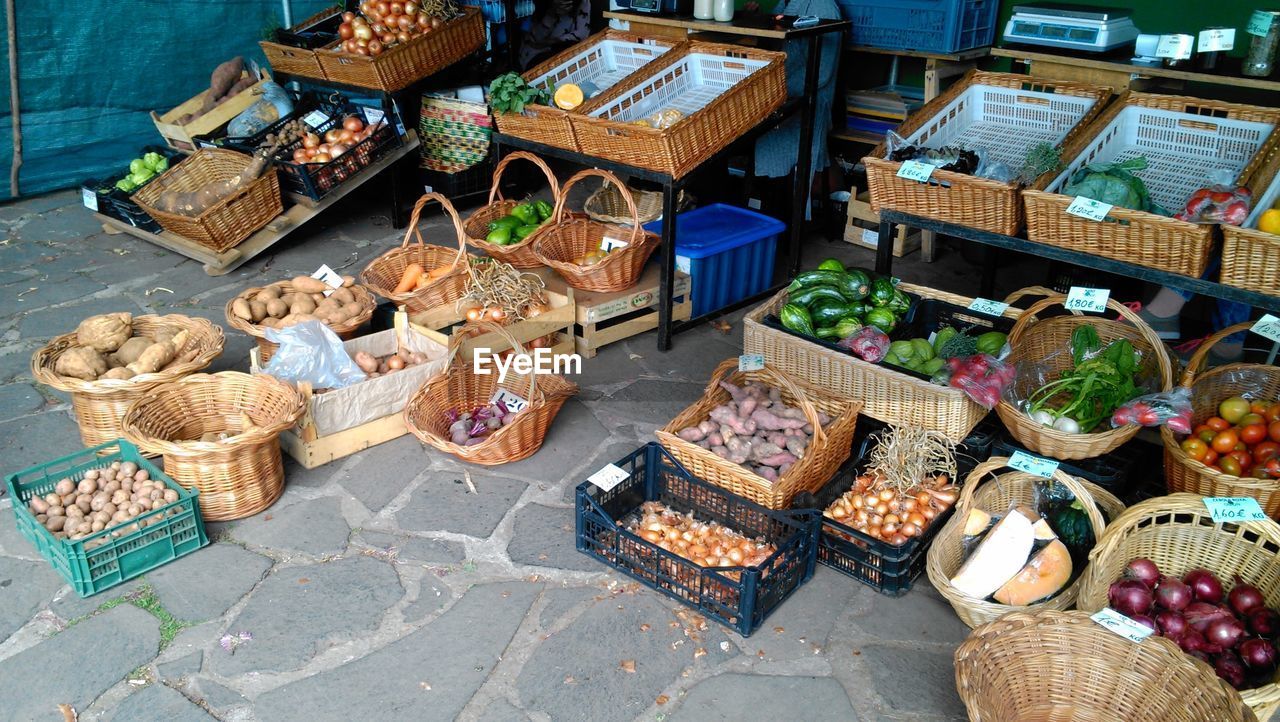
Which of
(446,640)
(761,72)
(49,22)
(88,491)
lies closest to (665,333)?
(761,72)

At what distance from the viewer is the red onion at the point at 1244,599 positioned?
9.97 feet

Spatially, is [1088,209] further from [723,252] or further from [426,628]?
[426,628]

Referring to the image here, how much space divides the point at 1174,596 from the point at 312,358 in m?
3.48

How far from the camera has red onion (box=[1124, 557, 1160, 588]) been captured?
10.3 ft

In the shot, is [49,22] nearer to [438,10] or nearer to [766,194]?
[438,10]

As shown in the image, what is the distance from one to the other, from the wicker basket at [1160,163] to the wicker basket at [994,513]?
3.08 feet

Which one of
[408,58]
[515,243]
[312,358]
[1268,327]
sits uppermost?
[408,58]

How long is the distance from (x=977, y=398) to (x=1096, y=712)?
1225mm

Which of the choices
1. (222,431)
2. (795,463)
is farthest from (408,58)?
(795,463)

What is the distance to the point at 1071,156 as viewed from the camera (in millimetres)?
4266

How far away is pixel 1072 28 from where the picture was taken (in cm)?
500

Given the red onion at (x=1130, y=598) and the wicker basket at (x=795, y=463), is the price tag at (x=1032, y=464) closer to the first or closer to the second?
the red onion at (x=1130, y=598)

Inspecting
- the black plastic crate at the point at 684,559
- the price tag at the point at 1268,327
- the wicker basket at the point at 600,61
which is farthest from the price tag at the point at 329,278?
the price tag at the point at 1268,327

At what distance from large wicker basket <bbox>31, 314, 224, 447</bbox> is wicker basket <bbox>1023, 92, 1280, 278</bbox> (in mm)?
3549
